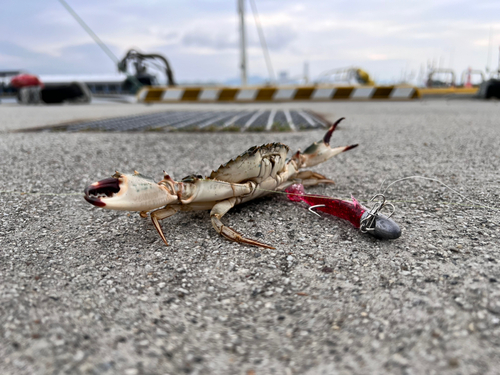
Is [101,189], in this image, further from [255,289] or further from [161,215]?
[255,289]

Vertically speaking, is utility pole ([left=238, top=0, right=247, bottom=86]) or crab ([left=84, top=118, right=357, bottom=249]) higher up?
utility pole ([left=238, top=0, right=247, bottom=86])

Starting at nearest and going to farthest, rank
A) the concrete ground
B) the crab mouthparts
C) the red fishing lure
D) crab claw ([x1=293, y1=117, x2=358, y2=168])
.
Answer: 1. the concrete ground
2. the crab mouthparts
3. the red fishing lure
4. crab claw ([x1=293, y1=117, x2=358, y2=168])

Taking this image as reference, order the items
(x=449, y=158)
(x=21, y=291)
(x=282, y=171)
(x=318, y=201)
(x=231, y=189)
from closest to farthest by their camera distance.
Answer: (x=21, y=291) → (x=231, y=189) → (x=318, y=201) → (x=282, y=171) → (x=449, y=158)

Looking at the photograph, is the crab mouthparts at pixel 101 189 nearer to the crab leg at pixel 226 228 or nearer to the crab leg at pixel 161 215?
the crab leg at pixel 161 215

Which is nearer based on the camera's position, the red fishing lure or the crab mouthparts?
the crab mouthparts

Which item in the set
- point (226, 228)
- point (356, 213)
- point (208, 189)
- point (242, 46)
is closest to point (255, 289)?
point (226, 228)

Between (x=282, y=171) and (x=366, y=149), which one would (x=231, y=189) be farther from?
(x=366, y=149)

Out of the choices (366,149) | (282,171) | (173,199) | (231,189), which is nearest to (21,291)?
(173,199)

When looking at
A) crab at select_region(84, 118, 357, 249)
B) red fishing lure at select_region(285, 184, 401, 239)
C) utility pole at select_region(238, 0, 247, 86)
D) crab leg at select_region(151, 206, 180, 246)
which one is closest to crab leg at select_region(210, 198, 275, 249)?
crab at select_region(84, 118, 357, 249)

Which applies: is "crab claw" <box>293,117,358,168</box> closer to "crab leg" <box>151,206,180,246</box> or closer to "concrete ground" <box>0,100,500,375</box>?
"concrete ground" <box>0,100,500,375</box>
